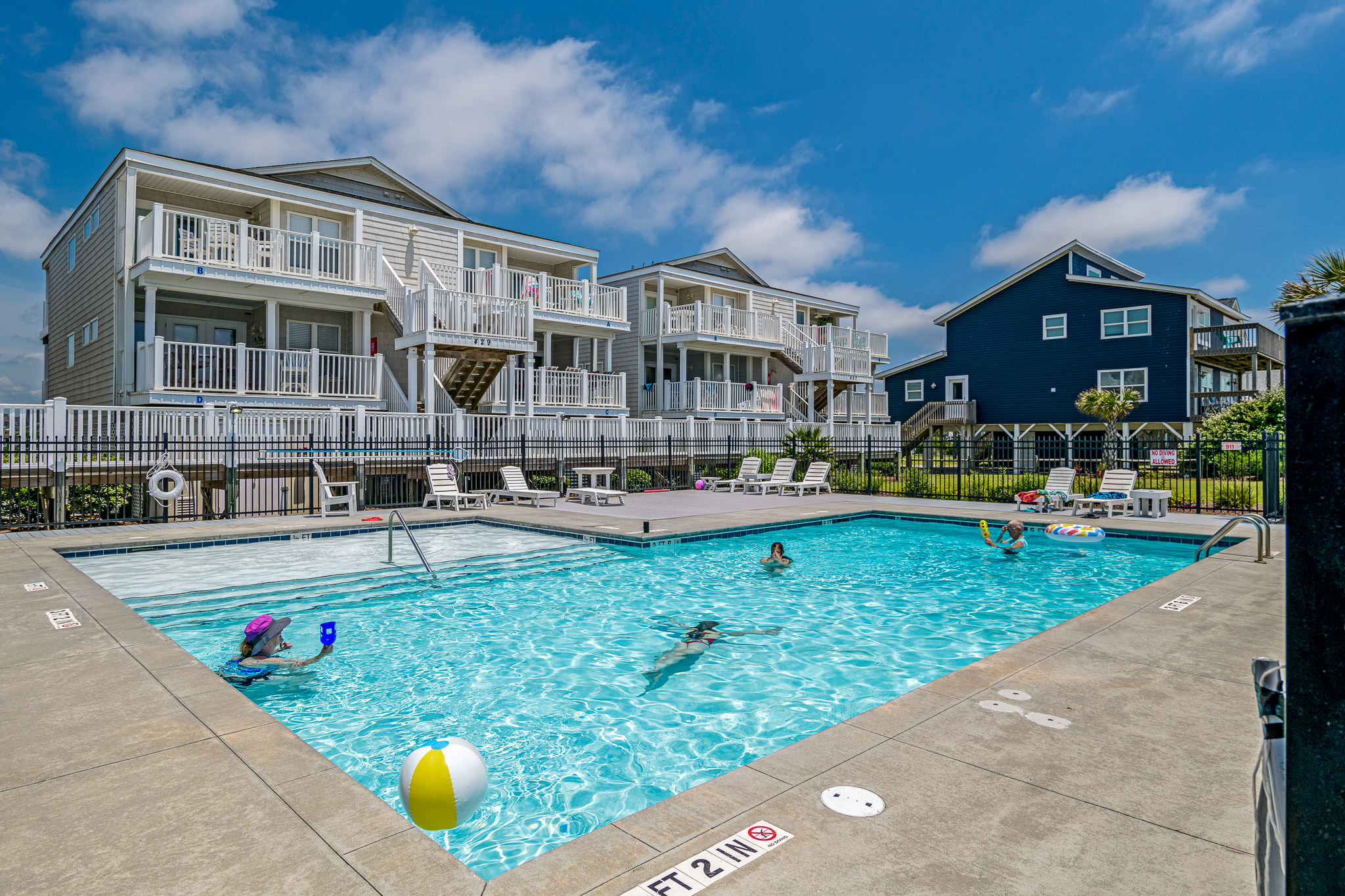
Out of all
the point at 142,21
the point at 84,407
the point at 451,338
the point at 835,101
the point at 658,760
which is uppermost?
the point at 835,101

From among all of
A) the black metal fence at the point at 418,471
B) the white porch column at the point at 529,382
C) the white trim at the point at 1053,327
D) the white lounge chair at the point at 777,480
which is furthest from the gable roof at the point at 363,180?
the white trim at the point at 1053,327

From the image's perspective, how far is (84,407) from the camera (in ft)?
42.6

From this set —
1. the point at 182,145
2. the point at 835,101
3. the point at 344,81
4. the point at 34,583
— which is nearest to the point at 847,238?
the point at 835,101

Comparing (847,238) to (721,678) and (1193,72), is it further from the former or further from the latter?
(721,678)

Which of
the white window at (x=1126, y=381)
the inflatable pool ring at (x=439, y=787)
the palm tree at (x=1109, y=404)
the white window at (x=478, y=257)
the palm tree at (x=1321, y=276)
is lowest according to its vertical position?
the inflatable pool ring at (x=439, y=787)

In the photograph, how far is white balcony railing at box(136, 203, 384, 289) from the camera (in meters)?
16.2

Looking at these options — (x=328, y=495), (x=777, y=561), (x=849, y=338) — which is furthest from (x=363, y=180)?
(x=849, y=338)

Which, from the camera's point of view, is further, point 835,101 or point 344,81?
point 835,101

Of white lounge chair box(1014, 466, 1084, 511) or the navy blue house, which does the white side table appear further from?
the navy blue house

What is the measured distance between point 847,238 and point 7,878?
41434 millimetres

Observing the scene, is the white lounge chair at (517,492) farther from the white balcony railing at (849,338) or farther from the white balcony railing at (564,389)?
the white balcony railing at (849,338)

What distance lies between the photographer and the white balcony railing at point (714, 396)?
2670 cm

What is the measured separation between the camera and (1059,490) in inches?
603

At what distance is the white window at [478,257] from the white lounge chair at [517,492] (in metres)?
8.48
